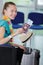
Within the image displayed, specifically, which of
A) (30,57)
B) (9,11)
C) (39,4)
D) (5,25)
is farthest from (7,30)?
(39,4)

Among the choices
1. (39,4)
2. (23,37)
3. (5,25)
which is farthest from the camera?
(39,4)

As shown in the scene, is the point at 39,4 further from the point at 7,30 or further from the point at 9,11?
the point at 7,30

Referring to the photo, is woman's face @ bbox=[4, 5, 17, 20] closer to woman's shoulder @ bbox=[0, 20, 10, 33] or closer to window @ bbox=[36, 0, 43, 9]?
woman's shoulder @ bbox=[0, 20, 10, 33]

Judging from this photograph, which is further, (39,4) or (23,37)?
(39,4)

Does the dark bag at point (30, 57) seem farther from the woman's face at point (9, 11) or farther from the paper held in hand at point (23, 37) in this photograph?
the woman's face at point (9, 11)

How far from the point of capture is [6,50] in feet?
3.82

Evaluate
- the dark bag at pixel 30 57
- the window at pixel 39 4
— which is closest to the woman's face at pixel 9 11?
the dark bag at pixel 30 57

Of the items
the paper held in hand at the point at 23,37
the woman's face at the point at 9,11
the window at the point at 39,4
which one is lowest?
the paper held in hand at the point at 23,37

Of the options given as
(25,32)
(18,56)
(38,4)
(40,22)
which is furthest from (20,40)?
(38,4)

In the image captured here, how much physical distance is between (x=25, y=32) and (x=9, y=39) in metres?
0.15

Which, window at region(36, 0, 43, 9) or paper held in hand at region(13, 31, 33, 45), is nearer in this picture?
paper held in hand at region(13, 31, 33, 45)

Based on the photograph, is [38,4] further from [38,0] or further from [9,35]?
[9,35]

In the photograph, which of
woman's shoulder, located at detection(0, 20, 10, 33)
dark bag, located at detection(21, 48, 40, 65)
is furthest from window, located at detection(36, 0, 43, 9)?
woman's shoulder, located at detection(0, 20, 10, 33)

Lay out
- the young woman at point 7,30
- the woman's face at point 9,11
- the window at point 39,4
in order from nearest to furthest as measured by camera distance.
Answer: the young woman at point 7,30
the woman's face at point 9,11
the window at point 39,4
